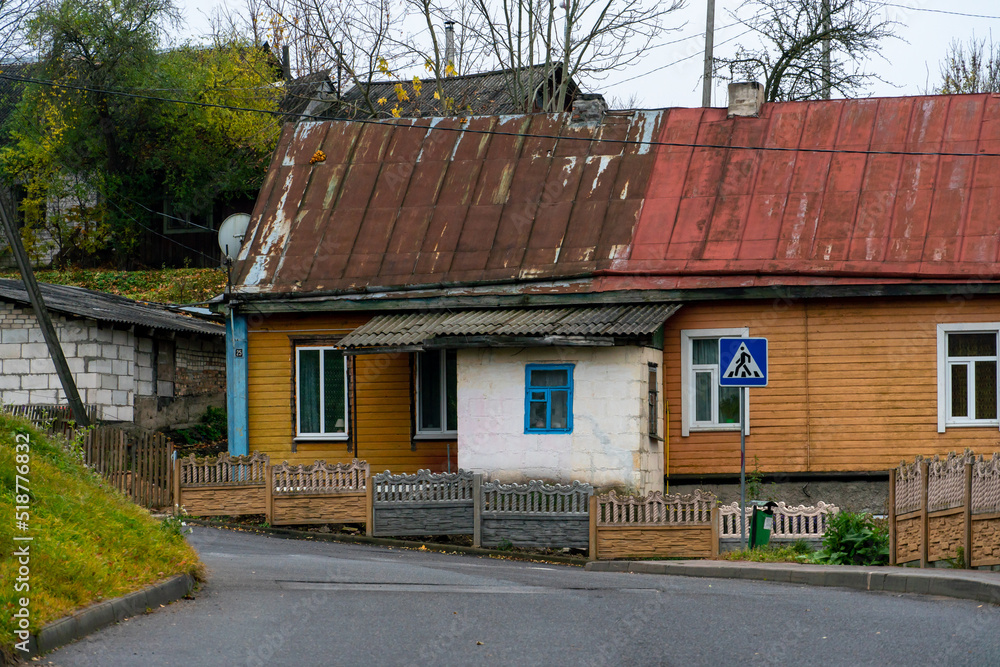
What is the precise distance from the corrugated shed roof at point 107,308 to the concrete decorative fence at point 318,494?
8.81 m

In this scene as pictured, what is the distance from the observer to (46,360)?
2625 centimetres

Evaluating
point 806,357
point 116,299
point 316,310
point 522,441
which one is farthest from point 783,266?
point 116,299

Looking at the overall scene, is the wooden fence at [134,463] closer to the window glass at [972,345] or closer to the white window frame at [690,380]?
the white window frame at [690,380]

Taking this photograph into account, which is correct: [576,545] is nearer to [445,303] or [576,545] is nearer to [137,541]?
[445,303]

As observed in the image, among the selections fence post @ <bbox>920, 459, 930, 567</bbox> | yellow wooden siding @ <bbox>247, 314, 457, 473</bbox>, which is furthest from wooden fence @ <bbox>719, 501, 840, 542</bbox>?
yellow wooden siding @ <bbox>247, 314, 457, 473</bbox>

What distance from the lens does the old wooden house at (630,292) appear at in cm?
1894

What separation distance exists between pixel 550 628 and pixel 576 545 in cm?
782

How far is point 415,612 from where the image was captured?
9.50 metres

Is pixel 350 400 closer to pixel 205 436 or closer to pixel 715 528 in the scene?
pixel 715 528

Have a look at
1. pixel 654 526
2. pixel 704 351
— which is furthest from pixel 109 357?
pixel 654 526

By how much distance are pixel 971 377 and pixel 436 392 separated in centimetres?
891

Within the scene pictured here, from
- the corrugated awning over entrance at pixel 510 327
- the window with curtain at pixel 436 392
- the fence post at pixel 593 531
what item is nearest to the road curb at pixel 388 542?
the fence post at pixel 593 531

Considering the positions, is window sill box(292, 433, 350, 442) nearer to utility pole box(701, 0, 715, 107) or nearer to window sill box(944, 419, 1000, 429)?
window sill box(944, 419, 1000, 429)

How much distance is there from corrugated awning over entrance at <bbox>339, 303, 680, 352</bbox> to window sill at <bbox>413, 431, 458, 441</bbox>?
2.10 m
